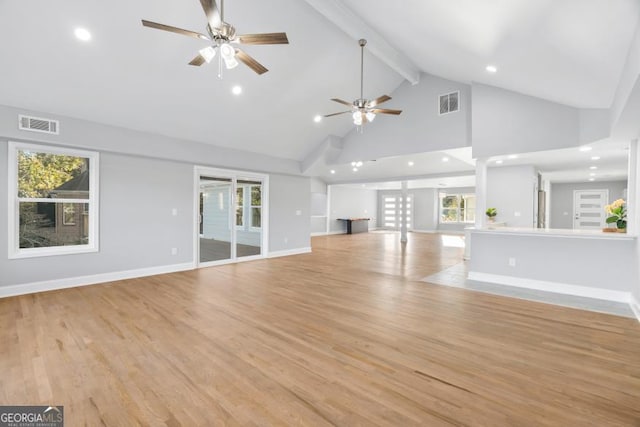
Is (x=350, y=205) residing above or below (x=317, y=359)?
above

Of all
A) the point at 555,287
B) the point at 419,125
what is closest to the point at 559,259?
the point at 555,287

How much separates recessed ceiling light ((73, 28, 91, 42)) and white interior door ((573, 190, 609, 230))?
563 inches

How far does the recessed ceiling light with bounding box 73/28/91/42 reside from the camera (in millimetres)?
3540

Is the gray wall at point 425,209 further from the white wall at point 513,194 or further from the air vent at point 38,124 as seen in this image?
the air vent at point 38,124

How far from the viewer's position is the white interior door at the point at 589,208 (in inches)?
404

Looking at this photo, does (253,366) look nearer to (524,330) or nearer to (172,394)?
(172,394)

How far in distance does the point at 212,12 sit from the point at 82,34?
8.00 feet

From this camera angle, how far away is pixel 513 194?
25.1ft

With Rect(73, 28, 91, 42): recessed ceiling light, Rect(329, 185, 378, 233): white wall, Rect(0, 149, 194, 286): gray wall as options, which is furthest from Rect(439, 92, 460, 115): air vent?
Rect(329, 185, 378, 233): white wall

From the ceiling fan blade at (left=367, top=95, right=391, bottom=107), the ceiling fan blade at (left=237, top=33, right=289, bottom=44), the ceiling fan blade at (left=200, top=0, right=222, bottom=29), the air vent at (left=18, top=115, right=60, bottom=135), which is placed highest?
the ceiling fan blade at (left=367, top=95, right=391, bottom=107)

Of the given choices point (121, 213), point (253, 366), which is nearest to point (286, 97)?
point (121, 213)

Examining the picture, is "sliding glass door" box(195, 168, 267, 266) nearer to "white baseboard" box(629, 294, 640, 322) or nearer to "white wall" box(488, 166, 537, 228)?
"white wall" box(488, 166, 537, 228)

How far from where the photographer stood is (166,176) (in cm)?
598

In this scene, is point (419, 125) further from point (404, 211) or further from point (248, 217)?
point (248, 217)
